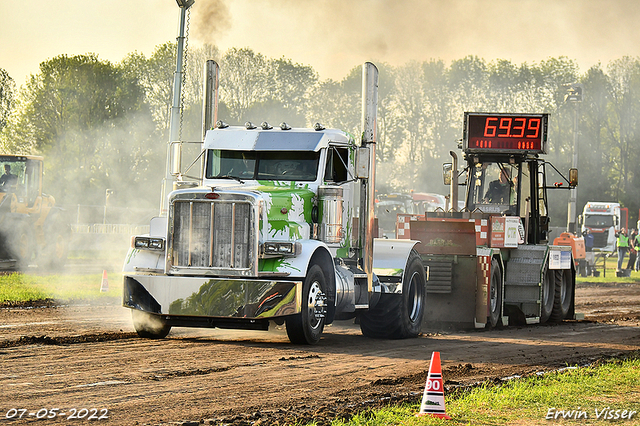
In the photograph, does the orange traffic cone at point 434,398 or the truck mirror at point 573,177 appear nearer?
the orange traffic cone at point 434,398

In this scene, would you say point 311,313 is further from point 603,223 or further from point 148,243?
point 603,223

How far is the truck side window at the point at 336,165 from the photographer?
12547 mm

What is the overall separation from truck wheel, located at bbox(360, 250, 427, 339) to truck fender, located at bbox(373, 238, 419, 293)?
0.14 m

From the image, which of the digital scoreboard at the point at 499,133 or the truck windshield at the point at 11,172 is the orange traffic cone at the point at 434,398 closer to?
the digital scoreboard at the point at 499,133

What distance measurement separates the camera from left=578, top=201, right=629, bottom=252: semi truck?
58406 mm

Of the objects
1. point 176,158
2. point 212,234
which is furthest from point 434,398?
point 176,158

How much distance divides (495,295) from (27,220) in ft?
52.7

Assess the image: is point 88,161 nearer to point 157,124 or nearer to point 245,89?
point 157,124

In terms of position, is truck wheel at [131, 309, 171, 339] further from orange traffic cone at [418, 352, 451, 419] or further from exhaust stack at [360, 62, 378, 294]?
orange traffic cone at [418, 352, 451, 419]

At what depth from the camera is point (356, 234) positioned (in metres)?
13.0

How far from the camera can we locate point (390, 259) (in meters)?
13.5

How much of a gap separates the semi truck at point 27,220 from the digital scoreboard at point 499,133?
1466cm

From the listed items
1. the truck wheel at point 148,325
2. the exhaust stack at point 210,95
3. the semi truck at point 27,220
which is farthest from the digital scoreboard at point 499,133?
the semi truck at point 27,220

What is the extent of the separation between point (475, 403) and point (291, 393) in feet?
5.48
